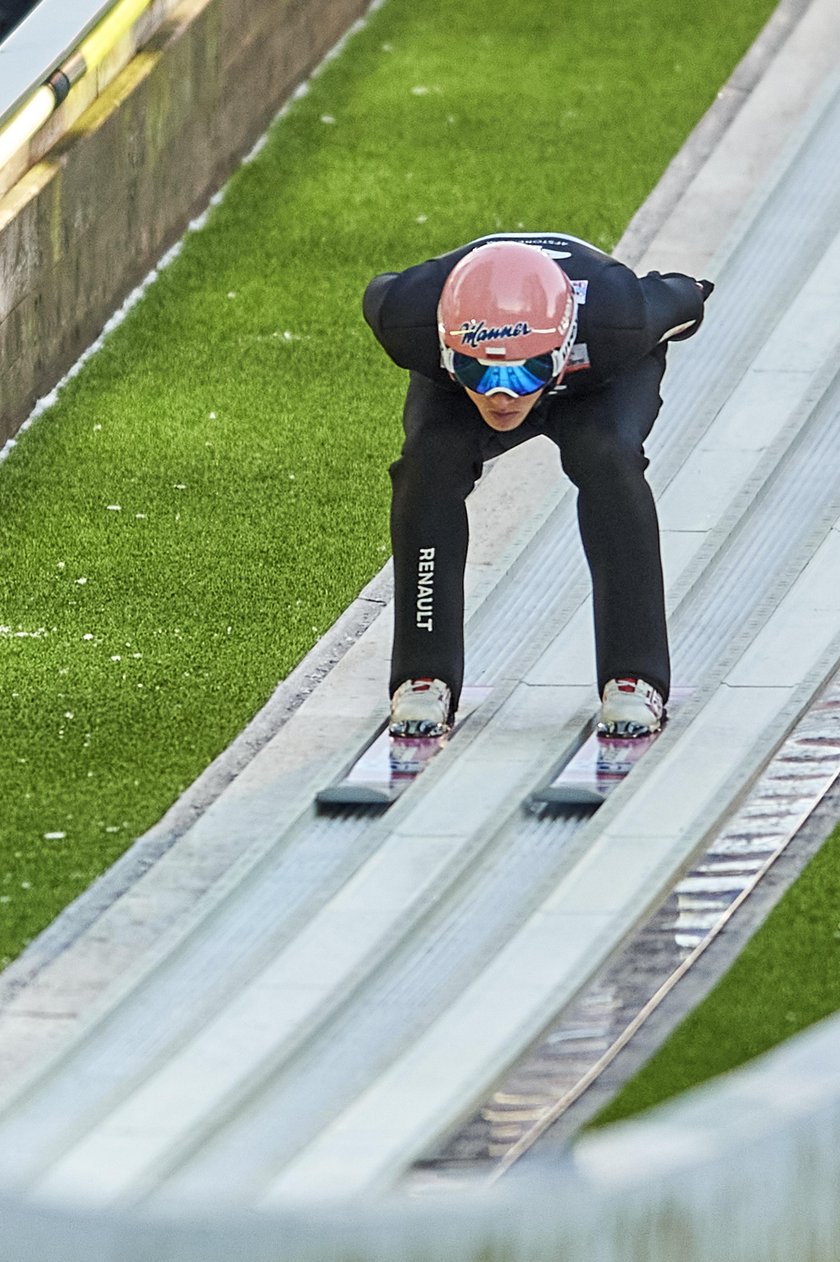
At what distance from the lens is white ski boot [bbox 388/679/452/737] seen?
471cm

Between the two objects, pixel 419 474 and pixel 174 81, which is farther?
pixel 174 81

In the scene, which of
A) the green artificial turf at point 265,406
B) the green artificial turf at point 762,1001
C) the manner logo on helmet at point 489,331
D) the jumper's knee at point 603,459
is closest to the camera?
the green artificial turf at point 762,1001

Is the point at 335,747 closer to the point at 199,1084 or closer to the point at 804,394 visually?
the point at 199,1084

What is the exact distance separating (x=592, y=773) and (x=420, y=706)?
0.37 m

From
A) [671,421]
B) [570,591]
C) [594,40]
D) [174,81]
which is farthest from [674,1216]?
[594,40]

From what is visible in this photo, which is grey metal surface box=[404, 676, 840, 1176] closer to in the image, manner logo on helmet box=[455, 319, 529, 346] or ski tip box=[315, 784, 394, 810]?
ski tip box=[315, 784, 394, 810]

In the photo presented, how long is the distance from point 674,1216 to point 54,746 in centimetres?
232

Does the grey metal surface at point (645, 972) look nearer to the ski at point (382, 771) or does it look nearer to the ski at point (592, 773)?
the ski at point (592, 773)

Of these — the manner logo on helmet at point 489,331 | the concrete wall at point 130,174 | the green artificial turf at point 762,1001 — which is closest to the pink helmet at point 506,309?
the manner logo on helmet at point 489,331

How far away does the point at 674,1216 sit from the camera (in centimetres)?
276

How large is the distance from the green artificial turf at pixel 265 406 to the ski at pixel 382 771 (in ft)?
1.02

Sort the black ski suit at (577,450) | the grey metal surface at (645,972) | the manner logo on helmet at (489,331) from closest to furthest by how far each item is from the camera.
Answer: the grey metal surface at (645,972) < the manner logo on helmet at (489,331) < the black ski suit at (577,450)

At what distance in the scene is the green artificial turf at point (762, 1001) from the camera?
3.71 metres

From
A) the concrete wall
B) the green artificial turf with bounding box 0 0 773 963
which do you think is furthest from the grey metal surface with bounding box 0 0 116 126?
the green artificial turf with bounding box 0 0 773 963
